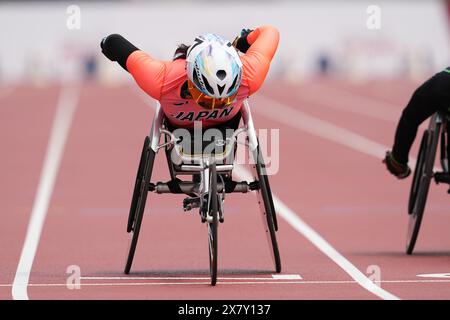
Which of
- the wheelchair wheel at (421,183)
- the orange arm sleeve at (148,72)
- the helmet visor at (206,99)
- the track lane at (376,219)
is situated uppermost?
the orange arm sleeve at (148,72)

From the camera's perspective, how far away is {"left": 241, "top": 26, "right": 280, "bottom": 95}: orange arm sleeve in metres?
11.2

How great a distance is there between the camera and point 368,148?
2580 centimetres

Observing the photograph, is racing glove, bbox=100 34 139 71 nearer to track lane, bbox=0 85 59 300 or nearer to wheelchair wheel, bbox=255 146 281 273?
wheelchair wheel, bbox=255 146 281 273

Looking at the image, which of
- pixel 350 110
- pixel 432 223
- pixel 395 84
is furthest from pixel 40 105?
pixel 432 223

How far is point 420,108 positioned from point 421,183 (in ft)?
2.16

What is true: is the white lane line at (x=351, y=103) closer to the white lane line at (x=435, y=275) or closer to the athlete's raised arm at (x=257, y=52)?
the athlete's raised arm at (x=257, y=52)

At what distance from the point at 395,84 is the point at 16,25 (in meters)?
16.3

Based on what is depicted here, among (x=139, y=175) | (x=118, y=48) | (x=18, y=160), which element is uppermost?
(x=118, y=48)

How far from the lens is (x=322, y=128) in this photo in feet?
101

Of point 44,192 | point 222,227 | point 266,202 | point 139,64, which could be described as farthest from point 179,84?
point 44,192

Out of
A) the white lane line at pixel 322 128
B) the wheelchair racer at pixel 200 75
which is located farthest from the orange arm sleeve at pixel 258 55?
the white lane line at pixel 322 128

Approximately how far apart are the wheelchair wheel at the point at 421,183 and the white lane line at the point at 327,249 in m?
0.65

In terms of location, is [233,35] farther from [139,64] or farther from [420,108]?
[139,64]

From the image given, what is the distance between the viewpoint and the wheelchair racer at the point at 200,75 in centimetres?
1079
